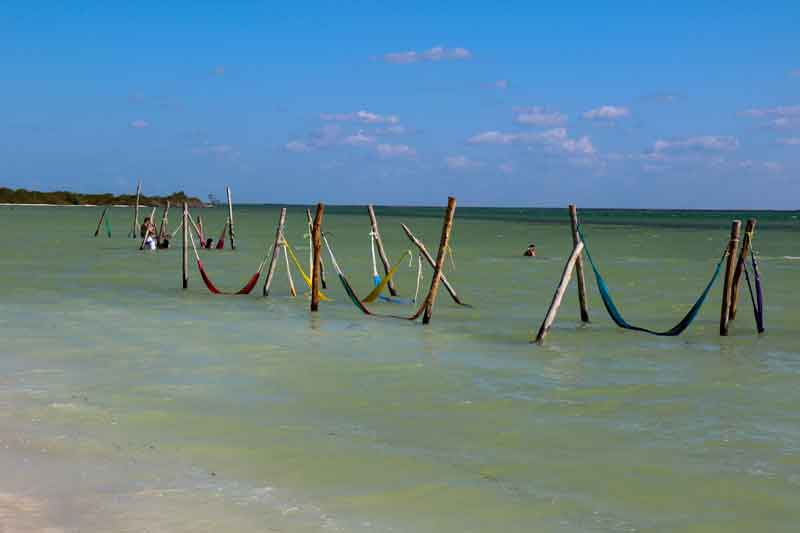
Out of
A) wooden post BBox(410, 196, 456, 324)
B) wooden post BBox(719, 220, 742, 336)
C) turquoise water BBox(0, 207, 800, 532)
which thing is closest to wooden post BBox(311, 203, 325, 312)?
turquoise water BBox(0, 207, 800, 532)

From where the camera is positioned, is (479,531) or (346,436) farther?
(346,436)

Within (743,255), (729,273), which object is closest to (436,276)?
(729,273)

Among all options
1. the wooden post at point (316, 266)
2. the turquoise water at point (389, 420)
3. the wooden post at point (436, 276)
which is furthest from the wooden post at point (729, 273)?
the wooden post at point (316, 266)

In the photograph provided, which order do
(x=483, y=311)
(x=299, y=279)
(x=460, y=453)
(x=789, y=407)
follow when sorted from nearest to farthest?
(x=460, y=453) < (x=789, y=407) < (x=483, y=311) < (x=299, y=279)

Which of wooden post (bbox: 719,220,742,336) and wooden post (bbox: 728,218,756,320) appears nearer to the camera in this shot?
wooden post (bbox: 719,220,742,336)

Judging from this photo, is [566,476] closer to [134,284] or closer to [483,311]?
[483,311]

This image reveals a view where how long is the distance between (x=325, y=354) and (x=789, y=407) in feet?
14.5

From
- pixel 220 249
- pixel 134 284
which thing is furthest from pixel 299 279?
pixel 220 249

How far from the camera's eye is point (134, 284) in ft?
55.5

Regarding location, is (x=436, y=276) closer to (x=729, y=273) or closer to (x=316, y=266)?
(x=316, y=266)

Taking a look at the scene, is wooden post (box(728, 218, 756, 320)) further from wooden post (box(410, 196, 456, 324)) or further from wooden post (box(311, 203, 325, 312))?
wooden post (box(311, 203, 325, 312))

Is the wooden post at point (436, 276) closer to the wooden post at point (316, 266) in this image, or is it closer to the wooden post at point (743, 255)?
the wooden post at point (316, 266)

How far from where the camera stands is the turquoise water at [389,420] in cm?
485

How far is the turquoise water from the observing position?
4848 mm
